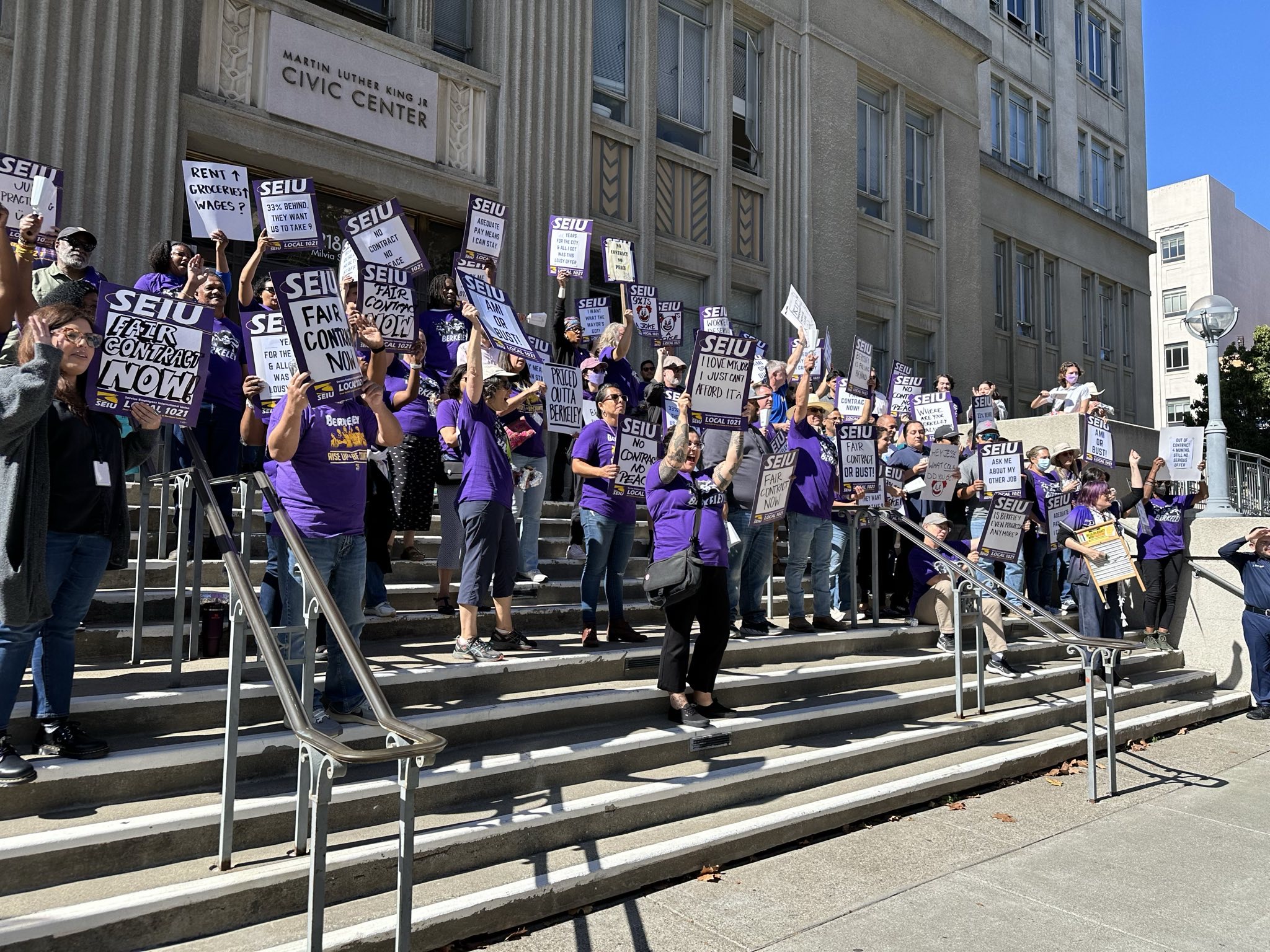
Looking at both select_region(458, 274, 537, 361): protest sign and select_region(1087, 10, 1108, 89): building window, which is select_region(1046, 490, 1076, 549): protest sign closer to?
select_region(458, 274, 537, 361): protest sign

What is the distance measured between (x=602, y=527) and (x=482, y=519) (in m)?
1.17

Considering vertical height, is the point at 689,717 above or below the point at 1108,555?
below

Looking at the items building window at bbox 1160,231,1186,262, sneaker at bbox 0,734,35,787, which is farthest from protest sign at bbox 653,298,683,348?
building window at bbox 1160,231,1186,262

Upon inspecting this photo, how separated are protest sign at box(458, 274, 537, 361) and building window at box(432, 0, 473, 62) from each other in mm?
7533

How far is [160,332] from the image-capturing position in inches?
198

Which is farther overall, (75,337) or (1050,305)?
(1050,305)

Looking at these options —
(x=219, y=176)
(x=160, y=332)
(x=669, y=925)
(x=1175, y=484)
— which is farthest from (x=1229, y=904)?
(x=1175, y=484)

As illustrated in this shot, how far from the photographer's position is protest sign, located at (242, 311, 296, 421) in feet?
18.4

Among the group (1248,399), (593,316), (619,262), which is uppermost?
(1248,399)

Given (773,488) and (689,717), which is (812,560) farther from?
(689,717)

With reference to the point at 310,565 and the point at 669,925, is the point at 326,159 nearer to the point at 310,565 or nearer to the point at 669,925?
Result: the point at 310,565

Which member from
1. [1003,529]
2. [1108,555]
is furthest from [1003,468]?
[1108,555]

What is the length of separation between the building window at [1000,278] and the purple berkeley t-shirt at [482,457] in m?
21.4

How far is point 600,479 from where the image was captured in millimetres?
7602
